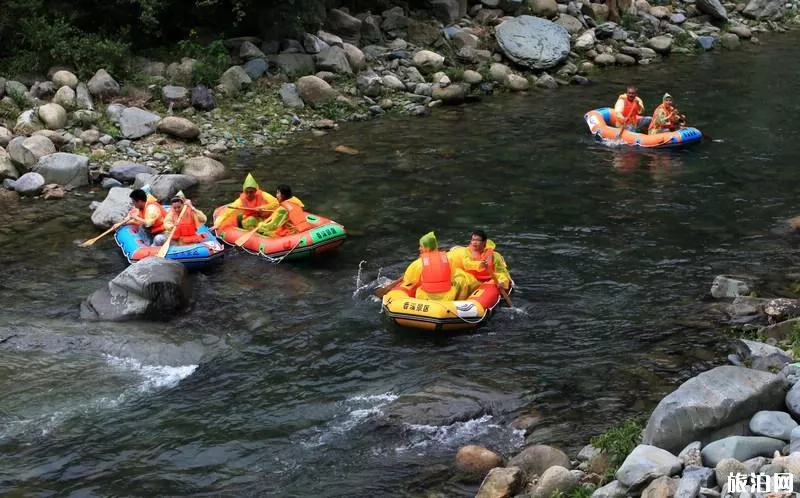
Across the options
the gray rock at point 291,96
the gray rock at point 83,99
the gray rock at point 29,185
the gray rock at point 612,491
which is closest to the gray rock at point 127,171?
the gray rock at point 29,185

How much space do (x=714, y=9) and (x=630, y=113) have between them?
12013 mm

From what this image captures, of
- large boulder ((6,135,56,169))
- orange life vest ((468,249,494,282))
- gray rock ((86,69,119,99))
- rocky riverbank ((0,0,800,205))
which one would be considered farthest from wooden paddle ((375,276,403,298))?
gray rock ((86,69,119,99))

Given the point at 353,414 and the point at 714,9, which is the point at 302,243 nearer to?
the point at 353,414

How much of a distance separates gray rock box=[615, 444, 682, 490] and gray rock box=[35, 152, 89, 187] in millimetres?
12554

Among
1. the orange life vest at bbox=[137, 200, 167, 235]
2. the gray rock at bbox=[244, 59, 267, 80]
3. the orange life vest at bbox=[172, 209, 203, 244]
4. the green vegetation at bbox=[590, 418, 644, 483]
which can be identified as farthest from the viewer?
the gray rock at bbox=[244, 59, 267, 80]

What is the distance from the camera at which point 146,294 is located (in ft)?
37.9

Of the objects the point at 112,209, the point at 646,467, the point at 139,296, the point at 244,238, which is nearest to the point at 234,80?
the point at 112,209

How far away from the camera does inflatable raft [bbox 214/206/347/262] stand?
13.3 metres

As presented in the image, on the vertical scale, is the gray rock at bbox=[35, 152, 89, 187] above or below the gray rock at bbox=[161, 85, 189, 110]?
below

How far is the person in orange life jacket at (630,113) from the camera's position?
19.2m

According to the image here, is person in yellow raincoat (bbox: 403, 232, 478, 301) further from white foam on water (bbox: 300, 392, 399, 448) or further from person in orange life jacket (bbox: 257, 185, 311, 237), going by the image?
person in orange life jacket (bbox: 257, 185, 311, 237)

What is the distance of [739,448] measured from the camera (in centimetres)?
657

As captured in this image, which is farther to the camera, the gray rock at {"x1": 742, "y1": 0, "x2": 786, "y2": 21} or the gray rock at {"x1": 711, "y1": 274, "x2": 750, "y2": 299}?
the gray rock at {"x1": 742, "y1": 0, "x2": 786, "y2": 21}

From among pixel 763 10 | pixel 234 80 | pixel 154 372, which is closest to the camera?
pixel 154 372
